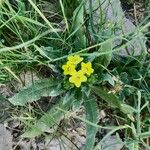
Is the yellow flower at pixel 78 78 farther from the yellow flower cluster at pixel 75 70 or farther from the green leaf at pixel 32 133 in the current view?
the green leaf at pixel 32 133

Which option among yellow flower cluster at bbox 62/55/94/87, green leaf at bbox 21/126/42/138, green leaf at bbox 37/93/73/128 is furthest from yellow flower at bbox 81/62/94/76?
green leaf at bbox 21/126/42/138

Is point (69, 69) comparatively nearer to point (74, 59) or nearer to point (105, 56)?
point (74, 59)

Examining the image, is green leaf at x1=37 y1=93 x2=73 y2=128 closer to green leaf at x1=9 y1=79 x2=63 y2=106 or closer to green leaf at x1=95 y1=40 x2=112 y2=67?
green leaf at x1=9 y1=79 x2=63 y2=106

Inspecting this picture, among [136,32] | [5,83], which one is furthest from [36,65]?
[136,32]

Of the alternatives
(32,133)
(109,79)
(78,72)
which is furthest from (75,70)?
(32,133)

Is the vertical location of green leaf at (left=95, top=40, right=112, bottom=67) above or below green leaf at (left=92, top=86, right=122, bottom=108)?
above

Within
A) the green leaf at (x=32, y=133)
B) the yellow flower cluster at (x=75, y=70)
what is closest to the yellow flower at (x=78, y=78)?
the yellow flower cluster at (x=75, y=70)
